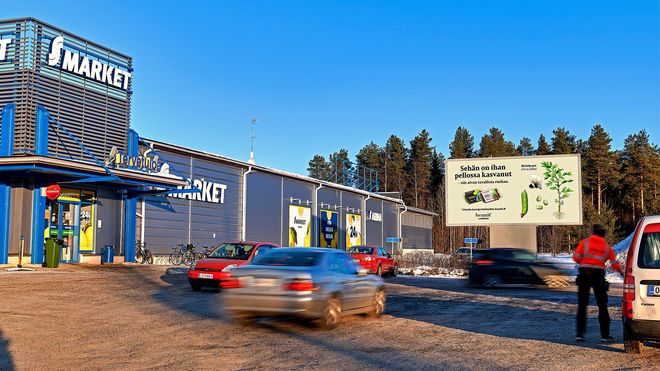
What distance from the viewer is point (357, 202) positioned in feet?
185

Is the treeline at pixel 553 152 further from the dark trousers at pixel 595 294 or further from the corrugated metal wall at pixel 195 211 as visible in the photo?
the dark trousers at pixel 595 294

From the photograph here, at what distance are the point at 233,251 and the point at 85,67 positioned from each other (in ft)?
43.4

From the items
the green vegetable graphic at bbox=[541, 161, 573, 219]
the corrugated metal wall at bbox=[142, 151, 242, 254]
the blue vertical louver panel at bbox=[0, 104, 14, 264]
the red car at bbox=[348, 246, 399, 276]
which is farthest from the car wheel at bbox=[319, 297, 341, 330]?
the green vegetable graphic at bbox=[541, 161, 573, 219]

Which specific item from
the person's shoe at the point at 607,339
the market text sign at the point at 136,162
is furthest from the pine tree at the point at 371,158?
the person's shoe at the point at 607,339

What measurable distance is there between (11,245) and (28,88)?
602 cm

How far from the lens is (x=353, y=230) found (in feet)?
181

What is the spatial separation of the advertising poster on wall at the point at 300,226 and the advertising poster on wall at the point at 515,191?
40.7ft

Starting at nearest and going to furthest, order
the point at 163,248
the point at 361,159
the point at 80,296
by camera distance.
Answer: the point at 80,296, the point at 163,248, the point at 361,159

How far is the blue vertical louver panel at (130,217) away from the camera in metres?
29.9

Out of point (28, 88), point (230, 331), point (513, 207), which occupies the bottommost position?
point (230, 331)

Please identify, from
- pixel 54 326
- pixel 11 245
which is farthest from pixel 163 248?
pixel 54 326

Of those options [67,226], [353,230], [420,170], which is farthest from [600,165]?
[67,226]

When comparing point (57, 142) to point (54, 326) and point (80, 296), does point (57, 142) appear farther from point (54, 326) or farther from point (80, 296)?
point (54, 326)

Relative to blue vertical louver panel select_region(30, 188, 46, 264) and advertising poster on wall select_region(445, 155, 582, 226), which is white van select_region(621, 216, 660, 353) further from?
advertising poster on wall select_region(445, 155, 582, 226)
